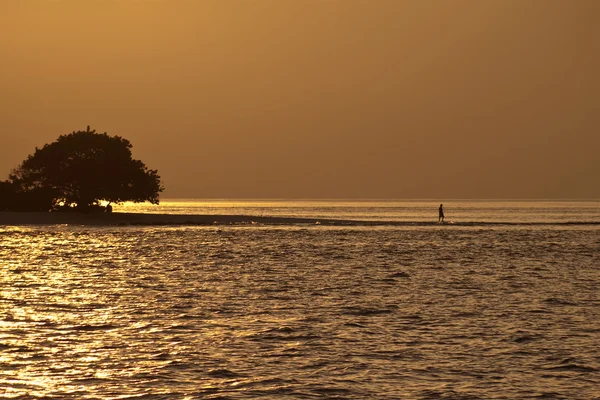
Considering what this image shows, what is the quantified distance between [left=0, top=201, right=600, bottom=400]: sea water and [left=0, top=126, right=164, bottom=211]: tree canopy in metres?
64.2

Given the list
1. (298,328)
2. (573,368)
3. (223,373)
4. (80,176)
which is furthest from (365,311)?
(80,176)

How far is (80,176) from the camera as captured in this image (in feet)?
407

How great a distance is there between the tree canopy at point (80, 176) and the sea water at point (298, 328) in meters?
64.2

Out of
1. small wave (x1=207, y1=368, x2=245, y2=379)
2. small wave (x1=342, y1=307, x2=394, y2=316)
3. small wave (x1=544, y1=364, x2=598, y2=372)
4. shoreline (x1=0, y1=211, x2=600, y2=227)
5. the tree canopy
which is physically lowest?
small wave (x1=544, y1=364, x2=598, y2=372)

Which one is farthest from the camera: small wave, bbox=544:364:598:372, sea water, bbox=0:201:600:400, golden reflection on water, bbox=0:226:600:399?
small wave, bbox=544:364:598:372

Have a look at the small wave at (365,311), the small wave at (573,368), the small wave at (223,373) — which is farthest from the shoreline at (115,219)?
the small wave at (573,368)

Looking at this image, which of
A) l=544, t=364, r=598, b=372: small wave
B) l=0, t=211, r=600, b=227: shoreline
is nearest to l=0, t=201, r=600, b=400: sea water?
l=544, t=364, r=598, b=372: small wave

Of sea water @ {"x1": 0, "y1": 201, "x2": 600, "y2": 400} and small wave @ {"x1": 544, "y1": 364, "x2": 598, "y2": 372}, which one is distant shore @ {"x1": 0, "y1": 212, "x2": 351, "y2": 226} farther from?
small wave @ {"x1": 544, "y1": 364, "x2": 598, "y2": 372}

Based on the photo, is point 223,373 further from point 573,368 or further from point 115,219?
point 115,219

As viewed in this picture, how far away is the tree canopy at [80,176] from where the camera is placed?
411 ft

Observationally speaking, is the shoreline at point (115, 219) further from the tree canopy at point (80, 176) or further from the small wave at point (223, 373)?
the small wave at point (223, 373)

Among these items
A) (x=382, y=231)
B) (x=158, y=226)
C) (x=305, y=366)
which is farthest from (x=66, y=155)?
(x=305, y=366)

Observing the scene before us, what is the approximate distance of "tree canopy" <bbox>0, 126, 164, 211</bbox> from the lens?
125250 mm

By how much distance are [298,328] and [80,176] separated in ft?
332
